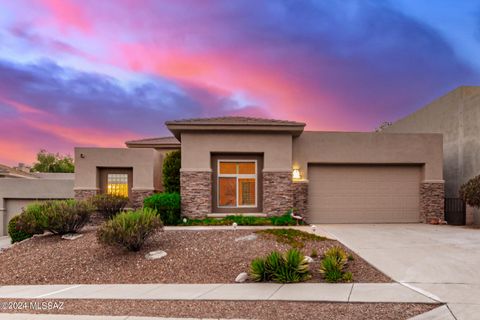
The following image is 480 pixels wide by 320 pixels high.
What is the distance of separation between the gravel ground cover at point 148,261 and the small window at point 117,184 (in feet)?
18.1

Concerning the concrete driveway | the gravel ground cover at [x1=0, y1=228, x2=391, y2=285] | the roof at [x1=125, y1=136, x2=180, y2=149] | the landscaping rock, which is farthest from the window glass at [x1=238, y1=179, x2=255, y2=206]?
the roof at [x1=125, y1=136, x2=180, y2=149]

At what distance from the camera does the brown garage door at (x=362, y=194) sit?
48.8 feet

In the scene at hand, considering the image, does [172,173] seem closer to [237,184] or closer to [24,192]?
[237,184]

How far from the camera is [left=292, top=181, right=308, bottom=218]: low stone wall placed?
1434 cm

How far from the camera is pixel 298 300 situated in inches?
205

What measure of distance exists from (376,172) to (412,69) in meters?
7.57

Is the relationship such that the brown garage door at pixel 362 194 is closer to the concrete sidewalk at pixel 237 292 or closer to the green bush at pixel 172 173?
the green bush at pixel 172 173

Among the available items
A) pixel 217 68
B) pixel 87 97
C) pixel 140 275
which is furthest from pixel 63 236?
pixel 87 97

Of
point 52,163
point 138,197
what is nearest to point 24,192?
point 138,197

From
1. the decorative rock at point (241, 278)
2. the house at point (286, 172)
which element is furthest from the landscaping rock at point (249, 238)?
the house at point (286, 172)

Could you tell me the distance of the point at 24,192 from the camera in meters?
18.3

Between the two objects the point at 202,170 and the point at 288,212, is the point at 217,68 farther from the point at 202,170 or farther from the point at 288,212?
the point at 288,212

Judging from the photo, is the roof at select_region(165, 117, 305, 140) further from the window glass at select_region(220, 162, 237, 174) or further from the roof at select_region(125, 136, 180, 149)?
the roof at select_region(125, 136, 180, 149)

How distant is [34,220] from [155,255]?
5.07 m
